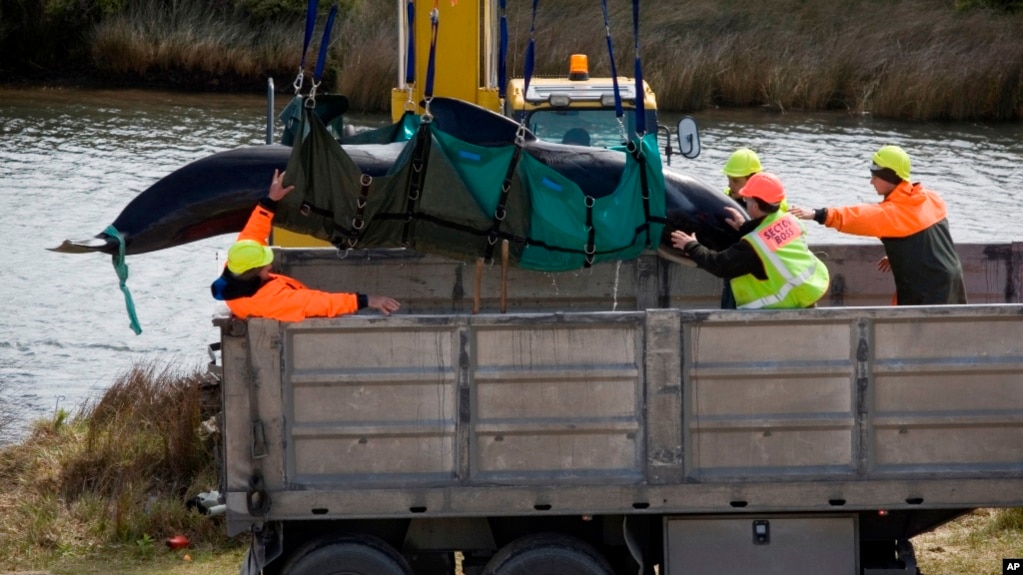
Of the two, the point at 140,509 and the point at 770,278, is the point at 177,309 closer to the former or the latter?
the point at 140,509

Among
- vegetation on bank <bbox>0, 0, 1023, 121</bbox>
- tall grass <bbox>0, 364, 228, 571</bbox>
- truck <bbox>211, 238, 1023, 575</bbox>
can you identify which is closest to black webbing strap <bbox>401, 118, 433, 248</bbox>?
truck <bbox>211, 238, 1023, 575</bbox>

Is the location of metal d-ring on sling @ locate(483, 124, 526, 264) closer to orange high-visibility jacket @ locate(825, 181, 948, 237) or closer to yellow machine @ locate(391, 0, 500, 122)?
orange high-visibility jacket @ locate(825, 181, 948, 237)

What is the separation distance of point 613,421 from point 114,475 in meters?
4.29

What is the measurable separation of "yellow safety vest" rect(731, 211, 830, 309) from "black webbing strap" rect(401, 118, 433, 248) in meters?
1.60

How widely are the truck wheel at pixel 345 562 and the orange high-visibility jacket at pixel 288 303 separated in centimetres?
102

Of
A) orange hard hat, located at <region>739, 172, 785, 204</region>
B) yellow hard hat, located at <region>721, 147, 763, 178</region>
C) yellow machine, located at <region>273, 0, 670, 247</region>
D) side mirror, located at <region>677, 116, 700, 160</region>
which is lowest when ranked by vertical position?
orange hard hat, located at <region>739, 172, 785, 204</region>

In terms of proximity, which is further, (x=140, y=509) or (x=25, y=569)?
(x=140, y=509)

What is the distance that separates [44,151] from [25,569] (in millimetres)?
14093

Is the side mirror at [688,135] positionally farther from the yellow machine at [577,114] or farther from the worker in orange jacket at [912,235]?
the worker in orange jacket at [912,235]

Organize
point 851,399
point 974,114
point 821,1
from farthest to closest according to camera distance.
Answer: point 821,1 < point 974,114 < point 851,399

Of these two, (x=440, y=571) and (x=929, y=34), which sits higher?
(x=929, y=34)

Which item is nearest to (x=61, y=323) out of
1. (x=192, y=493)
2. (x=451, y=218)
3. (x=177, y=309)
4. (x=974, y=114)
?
(x=177, y=309)

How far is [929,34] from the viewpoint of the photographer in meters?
24.6

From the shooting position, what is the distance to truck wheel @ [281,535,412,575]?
230 inches
